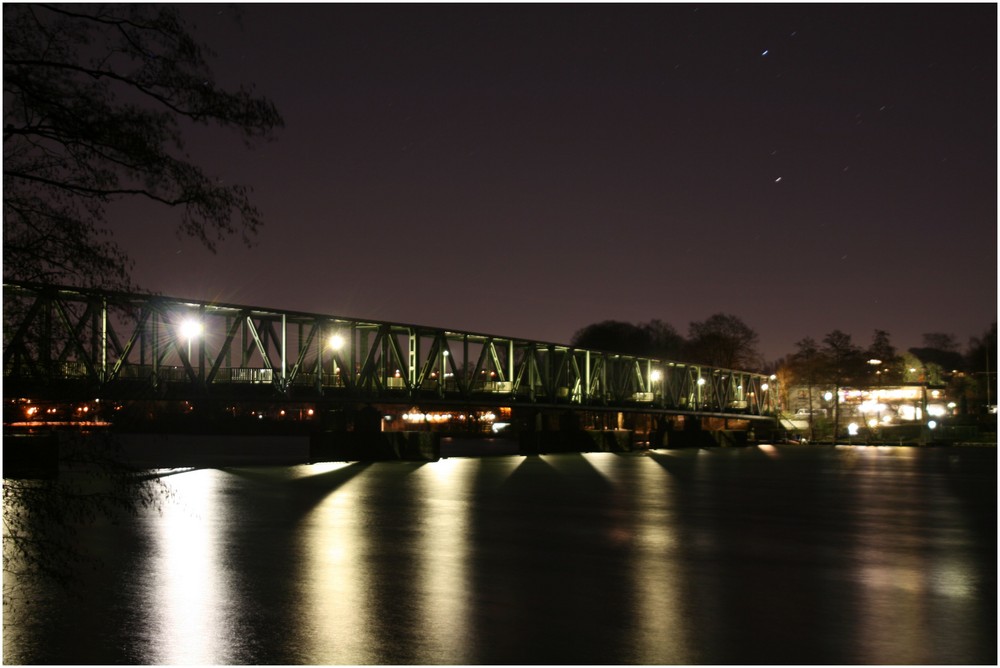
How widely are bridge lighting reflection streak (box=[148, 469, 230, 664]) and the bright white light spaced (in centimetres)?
3296

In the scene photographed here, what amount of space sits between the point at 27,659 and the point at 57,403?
10.2 ft

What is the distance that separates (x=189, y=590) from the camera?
1627 centimetres

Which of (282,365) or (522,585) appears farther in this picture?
(282,365)

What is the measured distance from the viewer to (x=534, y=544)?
74.0 feet

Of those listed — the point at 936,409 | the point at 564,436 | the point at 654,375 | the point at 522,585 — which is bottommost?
the point at 522,585

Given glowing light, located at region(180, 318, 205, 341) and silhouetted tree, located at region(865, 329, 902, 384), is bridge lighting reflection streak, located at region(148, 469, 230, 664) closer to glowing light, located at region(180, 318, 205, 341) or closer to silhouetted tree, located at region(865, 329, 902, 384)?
glowing light, located at region(180, 318, 205, 341)

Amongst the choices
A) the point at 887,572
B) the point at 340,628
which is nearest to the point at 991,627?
the point at 887,572

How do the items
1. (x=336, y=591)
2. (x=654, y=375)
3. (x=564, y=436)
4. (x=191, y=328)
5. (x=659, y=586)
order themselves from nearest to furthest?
1. (x=336, y=591)
2. (x=659, y=586)
3. (x=191, y=328)
4. (x=564, y=436)
5. (x=654, y=375)

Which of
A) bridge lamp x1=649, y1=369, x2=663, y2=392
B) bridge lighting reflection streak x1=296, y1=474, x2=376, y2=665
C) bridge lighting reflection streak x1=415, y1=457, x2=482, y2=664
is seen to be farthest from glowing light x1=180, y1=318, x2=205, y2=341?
bridge lamp x1=649, y1=369, x2=663, y2=392

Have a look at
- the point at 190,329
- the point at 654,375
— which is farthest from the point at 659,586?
the point at 654,375

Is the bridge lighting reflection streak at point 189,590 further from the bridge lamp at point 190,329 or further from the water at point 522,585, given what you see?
the bridge lamp at point 190,329

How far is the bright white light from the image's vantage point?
199 ft

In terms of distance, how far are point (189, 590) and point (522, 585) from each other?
5209 mm

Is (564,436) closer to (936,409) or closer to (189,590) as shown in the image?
(189,590)
